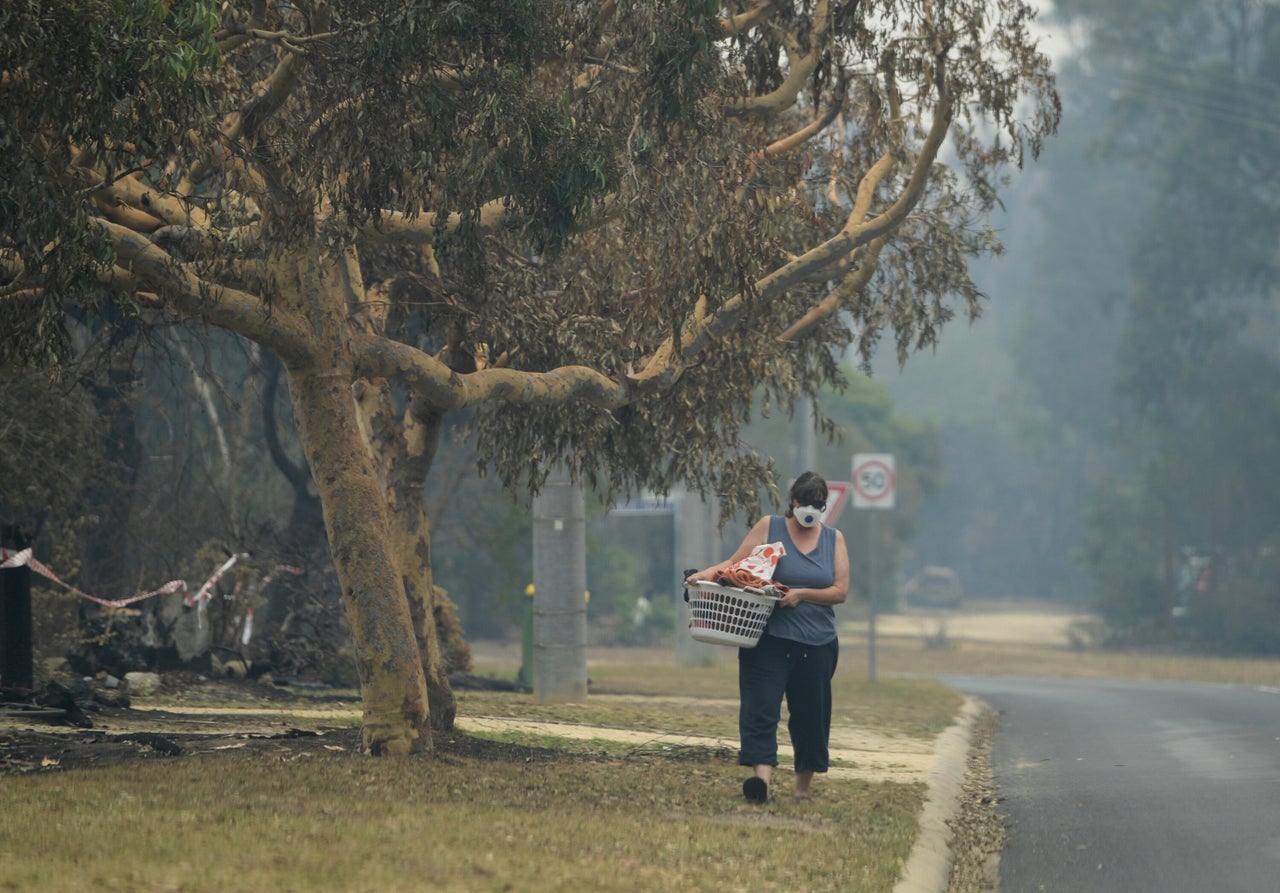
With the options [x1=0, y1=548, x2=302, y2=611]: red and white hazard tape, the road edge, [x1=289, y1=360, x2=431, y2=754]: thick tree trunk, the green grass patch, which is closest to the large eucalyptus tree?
[x1=289, y1=360, x2=431, y2=754]: thick tree trunk

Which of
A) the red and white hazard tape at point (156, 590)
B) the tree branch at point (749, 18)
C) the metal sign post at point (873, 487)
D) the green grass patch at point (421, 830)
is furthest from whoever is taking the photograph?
the metal sign post at point (873, 487)

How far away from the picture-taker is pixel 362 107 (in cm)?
1070

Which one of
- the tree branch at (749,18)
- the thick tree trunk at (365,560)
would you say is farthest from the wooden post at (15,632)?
the tree branch at (749,18)

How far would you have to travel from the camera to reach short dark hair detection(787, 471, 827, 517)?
9.63 metres

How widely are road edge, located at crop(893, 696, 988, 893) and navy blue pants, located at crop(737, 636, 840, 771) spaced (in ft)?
2.62

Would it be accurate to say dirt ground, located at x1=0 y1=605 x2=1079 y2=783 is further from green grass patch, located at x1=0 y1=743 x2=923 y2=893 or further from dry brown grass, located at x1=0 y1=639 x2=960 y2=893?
green grass patch, located at x1=0 y1=743 x2=923 y2=893

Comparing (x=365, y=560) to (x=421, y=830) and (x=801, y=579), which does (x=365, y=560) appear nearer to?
(x=801, y=579)

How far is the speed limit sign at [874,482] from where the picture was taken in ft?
83.4

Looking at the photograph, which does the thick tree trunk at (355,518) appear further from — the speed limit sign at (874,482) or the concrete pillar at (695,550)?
the concrete pillar at (695,550)

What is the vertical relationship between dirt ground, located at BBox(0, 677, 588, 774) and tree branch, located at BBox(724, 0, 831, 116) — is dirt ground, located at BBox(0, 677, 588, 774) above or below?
below

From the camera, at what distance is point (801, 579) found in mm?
9602

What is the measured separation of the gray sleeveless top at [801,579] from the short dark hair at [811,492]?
0.57ft

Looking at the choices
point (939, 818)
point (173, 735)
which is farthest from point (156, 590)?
point (939, 818)

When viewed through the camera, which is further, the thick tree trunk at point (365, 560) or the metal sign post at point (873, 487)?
the metal sign post at point (873, 487)
